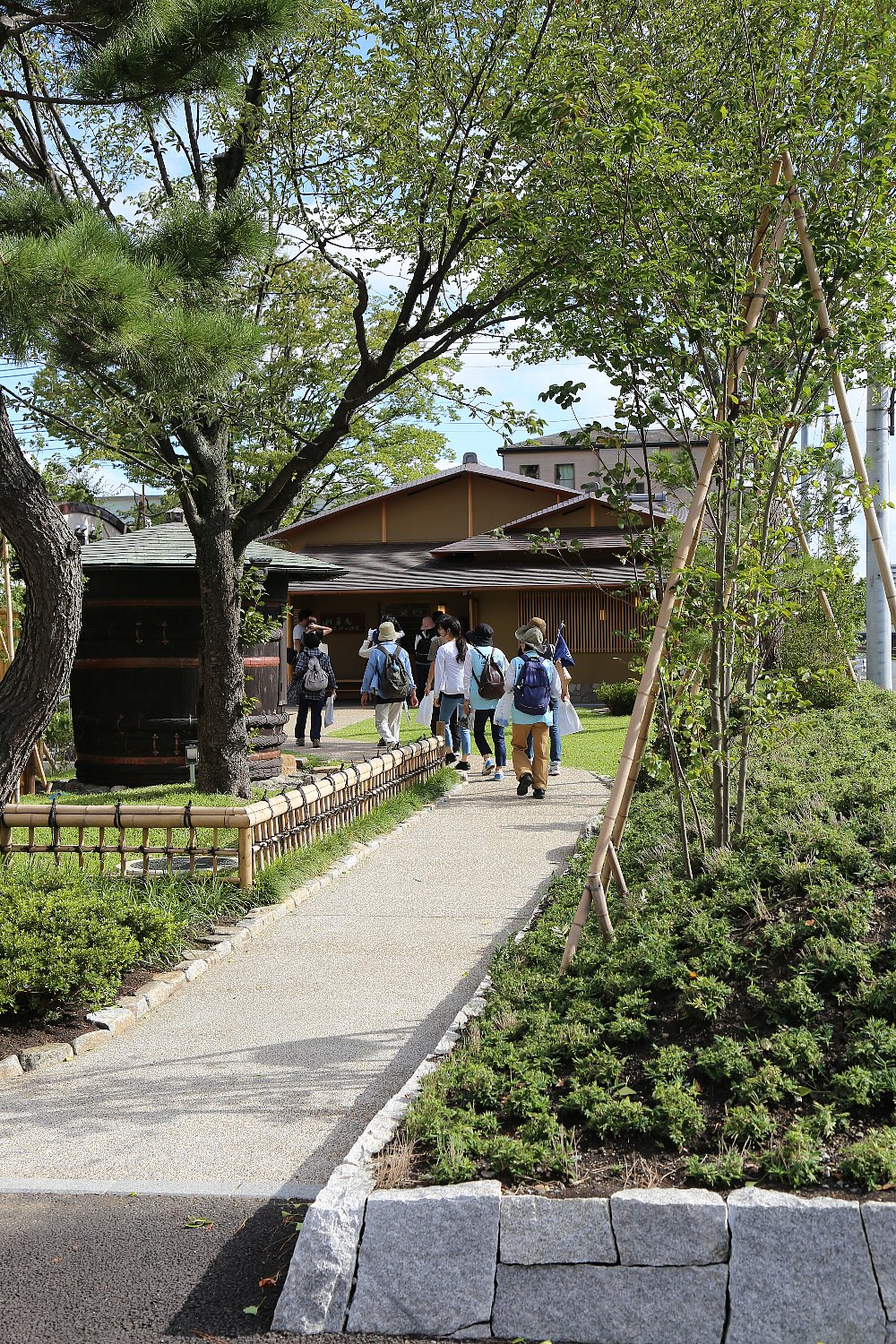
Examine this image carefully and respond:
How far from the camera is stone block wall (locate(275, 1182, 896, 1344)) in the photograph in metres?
2.91

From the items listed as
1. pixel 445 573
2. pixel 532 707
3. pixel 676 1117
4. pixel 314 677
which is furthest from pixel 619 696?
pixel 676 1117

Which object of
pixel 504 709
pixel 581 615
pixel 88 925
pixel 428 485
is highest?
pixel 428 485

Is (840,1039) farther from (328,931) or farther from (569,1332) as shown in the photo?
(328,931)

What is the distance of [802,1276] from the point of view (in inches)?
115

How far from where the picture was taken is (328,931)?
694 cm

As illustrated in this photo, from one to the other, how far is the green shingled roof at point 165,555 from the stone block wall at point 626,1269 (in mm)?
9943

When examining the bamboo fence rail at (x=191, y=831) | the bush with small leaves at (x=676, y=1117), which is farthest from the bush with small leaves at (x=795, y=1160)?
the bamboo fence rail at (x=191, y=831)

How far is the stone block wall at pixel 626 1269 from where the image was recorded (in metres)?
2.91

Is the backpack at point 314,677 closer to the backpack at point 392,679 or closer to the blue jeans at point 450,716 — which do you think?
the backpack at point 392,679

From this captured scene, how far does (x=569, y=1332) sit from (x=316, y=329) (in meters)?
22.2

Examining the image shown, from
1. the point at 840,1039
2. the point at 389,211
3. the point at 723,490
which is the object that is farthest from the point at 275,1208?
the point at 389,211

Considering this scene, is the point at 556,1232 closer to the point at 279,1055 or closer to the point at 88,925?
the point at 279,1055

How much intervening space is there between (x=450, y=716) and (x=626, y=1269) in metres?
10.9

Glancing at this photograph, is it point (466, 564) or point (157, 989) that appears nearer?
point (157, 989)
